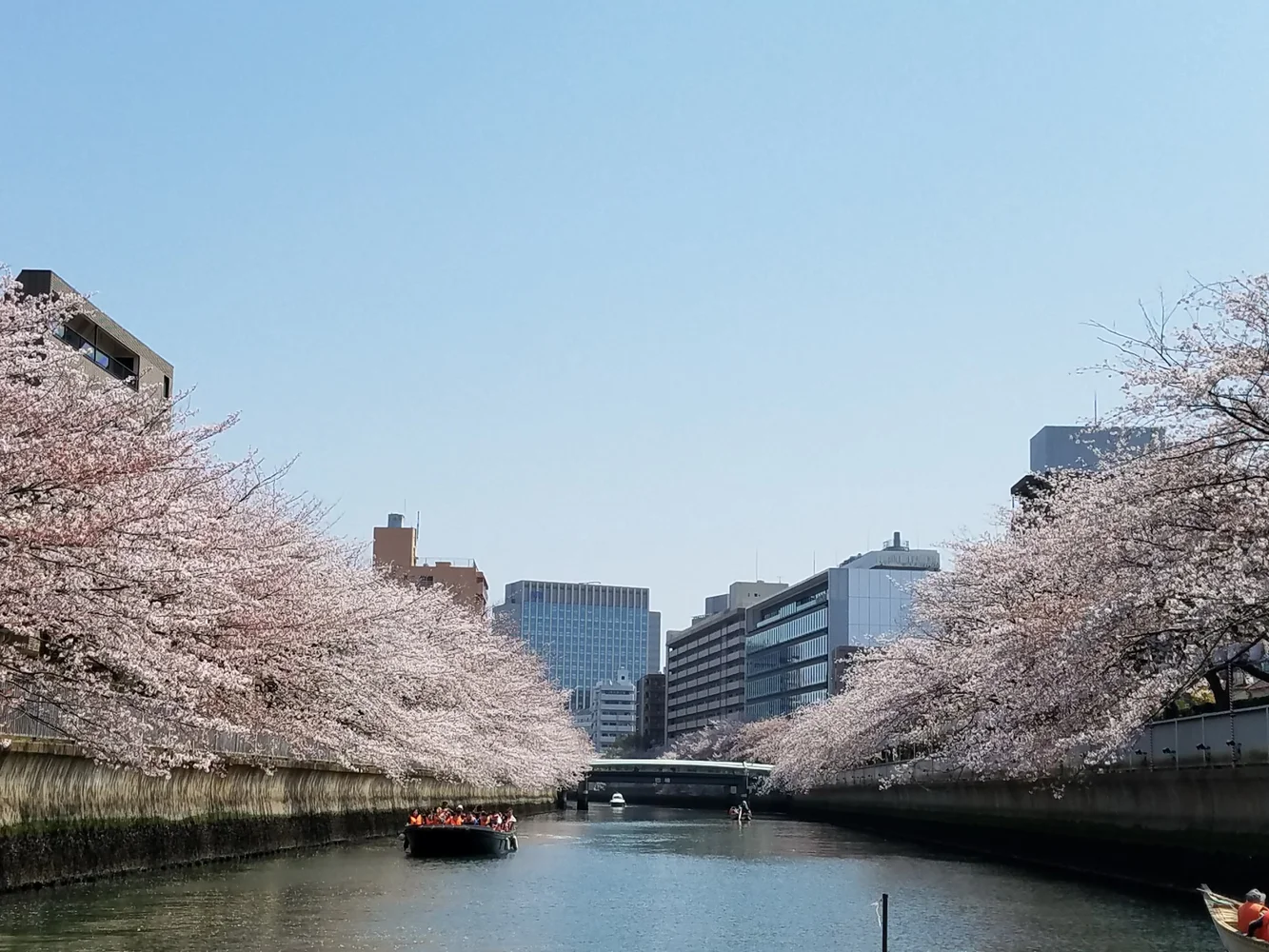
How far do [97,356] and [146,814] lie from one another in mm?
32645

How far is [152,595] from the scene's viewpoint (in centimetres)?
2339

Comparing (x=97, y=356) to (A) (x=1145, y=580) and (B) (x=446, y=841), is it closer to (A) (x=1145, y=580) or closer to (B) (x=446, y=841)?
(B) (x=446, y=841)

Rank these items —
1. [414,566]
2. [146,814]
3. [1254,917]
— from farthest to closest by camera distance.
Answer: [414,566], [146,814], [1254,917]

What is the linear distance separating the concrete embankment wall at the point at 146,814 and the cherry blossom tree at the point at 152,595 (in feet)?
4.90

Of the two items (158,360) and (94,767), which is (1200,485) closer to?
(94,767)

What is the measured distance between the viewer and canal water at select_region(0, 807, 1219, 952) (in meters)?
24.8

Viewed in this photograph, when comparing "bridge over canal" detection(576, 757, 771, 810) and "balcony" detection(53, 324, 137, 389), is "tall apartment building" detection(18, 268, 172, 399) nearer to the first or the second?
"balcony" detection(53, 324, 137, 389)

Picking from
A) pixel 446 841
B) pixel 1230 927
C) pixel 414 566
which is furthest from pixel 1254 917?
pixel 414 566

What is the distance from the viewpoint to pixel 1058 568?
3381cm

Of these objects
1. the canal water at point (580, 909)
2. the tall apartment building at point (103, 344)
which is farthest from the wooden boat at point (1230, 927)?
the tall apartment building at point (103, 344)

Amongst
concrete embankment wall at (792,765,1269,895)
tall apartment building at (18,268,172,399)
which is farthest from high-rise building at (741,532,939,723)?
tall apartment building at (18,268,172,399)

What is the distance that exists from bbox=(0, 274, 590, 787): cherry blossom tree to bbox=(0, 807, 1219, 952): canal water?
317cm

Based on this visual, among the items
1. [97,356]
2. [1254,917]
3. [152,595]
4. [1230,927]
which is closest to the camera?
[1254,917]

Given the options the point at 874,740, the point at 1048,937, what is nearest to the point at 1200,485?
the point at 1048,937
